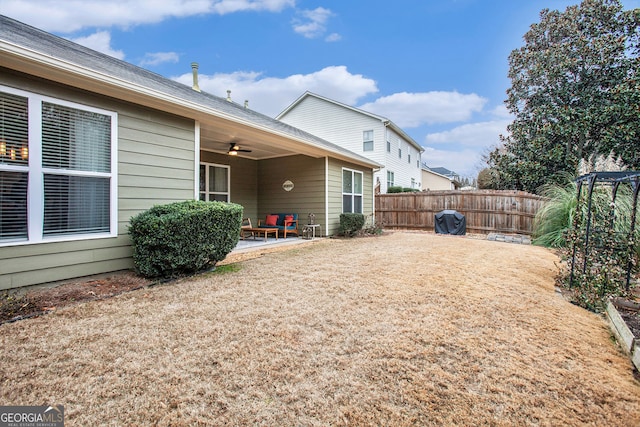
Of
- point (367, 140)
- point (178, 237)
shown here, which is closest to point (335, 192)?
point (178, 237)

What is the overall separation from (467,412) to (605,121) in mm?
15657

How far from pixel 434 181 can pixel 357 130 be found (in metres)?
15.8

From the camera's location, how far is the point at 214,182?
28.5ft

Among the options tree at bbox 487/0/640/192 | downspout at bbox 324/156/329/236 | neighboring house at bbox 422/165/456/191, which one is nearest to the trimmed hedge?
downspout at bbox 324/156/329/236

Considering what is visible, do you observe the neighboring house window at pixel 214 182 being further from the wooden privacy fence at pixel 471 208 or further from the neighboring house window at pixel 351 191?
the wooden privacy fence at pixel 471 208

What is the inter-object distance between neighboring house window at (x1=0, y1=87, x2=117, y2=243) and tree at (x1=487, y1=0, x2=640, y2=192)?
1511 cm

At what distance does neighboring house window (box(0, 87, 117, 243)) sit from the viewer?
11.0 feet

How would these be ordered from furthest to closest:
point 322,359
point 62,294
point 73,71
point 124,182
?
point 124,182, point 73,71, point 62,294, point 322,359

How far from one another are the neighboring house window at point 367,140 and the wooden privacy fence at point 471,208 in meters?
3.92

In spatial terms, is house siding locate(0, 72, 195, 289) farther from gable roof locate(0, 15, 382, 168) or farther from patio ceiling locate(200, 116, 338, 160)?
patio ceiling locate(200, 116, 338, 160)

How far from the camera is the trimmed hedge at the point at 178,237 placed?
3.94m

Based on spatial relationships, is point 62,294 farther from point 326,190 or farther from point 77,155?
point 326,190

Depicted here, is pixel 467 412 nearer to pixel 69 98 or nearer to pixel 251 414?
pixel 251 414

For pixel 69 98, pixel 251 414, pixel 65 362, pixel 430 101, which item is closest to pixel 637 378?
pixel 251 414
